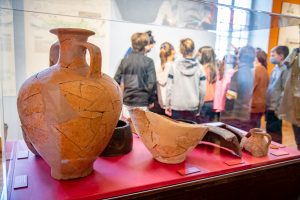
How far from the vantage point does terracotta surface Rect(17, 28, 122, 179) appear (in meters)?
0.67

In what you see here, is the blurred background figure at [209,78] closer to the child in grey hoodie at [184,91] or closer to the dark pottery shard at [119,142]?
the child in grey hoodie at [184,91]

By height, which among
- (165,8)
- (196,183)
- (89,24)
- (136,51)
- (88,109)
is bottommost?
(196,183)

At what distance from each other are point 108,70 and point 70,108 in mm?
818

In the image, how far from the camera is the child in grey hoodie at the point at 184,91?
1.73m

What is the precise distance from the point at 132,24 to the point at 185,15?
30cm

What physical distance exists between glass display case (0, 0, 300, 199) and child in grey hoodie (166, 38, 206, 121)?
1.03 feet

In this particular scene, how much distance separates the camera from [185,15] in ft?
4.33

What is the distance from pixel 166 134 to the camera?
33.5 inches

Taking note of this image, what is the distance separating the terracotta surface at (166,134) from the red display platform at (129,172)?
0.15 feet

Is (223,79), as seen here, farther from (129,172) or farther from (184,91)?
(129,172)

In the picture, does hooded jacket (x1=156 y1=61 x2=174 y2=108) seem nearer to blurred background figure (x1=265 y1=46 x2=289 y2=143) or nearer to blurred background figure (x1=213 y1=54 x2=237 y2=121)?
blurred background figure (x1=213 y1=54 x2=237 y2=121)

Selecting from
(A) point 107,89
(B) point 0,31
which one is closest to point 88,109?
(A) point 107,89

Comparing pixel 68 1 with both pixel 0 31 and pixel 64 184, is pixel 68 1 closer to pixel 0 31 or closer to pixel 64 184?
pixel 0 31

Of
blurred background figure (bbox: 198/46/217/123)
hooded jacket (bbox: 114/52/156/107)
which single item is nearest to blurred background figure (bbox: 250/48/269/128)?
blurred background figure (bbox: 198/46/217/123)
